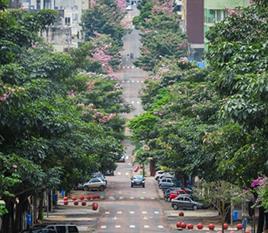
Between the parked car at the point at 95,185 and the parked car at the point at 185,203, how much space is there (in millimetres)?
16073

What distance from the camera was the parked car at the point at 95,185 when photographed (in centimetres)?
10019

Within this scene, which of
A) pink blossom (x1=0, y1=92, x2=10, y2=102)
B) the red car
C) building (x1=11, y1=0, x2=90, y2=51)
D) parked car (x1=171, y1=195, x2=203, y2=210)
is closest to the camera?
pink blossom (x1=0, y1=92, x2=10, y2=102)

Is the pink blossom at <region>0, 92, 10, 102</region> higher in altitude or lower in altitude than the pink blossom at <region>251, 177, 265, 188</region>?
higher

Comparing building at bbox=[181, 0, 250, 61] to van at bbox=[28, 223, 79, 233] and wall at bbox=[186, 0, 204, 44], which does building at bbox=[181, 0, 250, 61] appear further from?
van at bbox=[28, 223, 79, 233]

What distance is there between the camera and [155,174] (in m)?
118

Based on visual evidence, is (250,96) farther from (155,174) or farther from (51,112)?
(155,174)

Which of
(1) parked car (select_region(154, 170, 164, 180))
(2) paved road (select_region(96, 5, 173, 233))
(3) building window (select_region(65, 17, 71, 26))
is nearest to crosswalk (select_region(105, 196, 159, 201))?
(2) paved road (select_region(96, 5, 173, 233))

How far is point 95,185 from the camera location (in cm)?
10038

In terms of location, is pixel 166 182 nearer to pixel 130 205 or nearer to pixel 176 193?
pixel 176 193

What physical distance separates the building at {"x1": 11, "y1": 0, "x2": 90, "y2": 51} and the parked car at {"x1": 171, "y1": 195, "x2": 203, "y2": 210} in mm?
70671

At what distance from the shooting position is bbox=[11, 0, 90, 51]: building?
157 m

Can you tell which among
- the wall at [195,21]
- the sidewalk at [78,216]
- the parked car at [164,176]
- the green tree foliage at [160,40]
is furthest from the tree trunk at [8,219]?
the wall at [195,21]

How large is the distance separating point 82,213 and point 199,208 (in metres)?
8.01

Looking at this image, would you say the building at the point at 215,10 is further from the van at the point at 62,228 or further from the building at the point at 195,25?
the van at the point at 62,228
